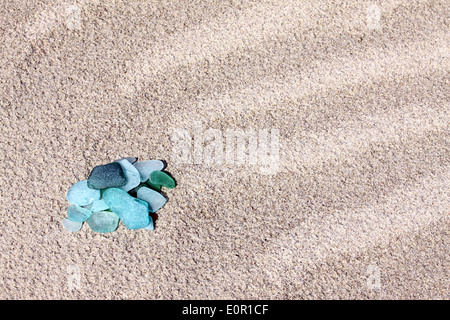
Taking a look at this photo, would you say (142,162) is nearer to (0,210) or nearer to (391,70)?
(0,210)

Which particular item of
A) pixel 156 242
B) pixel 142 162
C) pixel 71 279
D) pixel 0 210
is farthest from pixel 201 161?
pixel 0 210

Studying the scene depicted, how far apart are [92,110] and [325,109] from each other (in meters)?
0.75

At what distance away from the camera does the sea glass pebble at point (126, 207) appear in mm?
1231

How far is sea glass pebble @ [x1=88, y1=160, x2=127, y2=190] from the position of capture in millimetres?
1235

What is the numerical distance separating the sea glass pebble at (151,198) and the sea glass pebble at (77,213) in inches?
6.3

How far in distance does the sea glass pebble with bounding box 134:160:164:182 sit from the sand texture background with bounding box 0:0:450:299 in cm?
3
